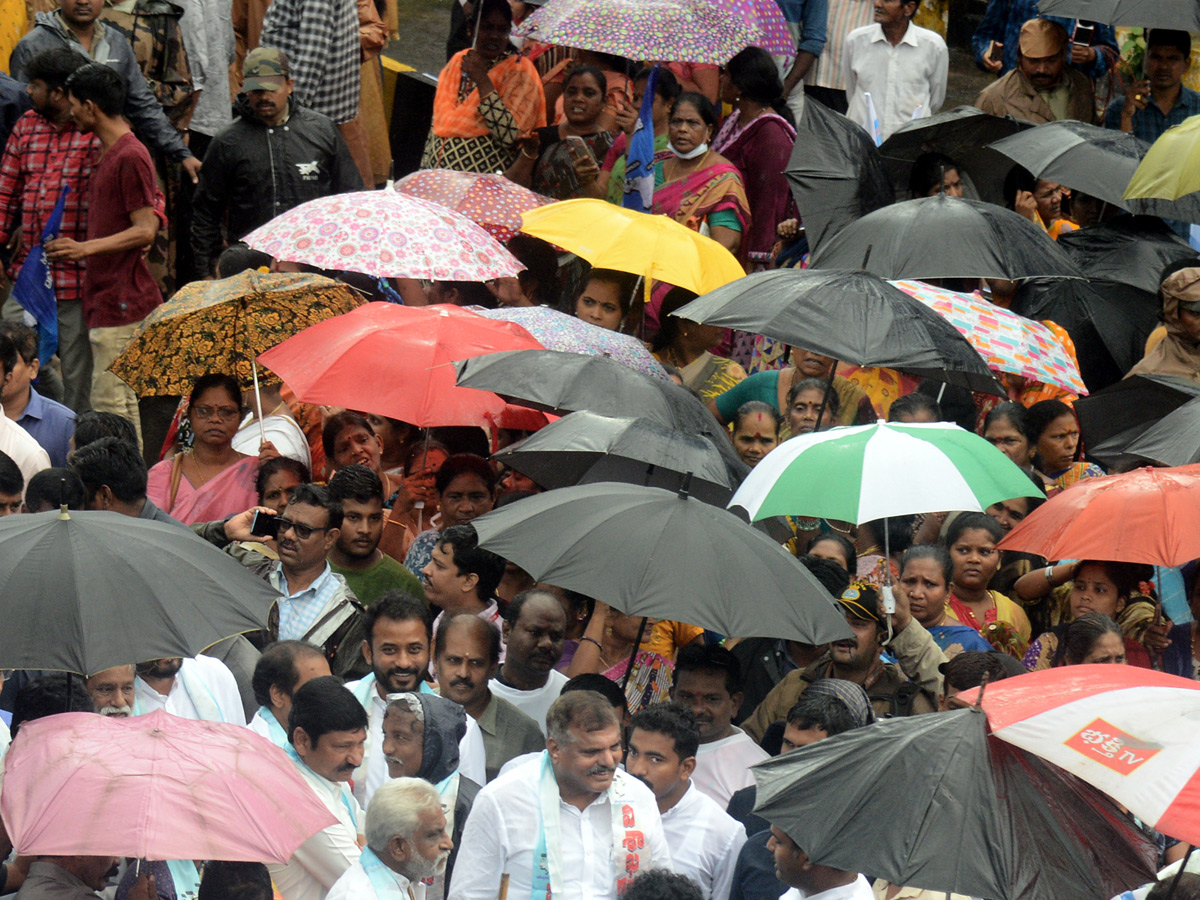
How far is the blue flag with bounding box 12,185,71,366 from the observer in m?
9.53

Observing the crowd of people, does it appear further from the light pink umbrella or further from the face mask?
the light pink umbrella

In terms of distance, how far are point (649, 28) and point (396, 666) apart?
496cm

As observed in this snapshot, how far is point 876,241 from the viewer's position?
335 inches

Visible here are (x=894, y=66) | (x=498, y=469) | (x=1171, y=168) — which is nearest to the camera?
(x=498, y=469)

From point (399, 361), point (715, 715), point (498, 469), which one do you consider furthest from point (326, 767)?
point (498, 469)

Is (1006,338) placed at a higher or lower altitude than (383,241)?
lower

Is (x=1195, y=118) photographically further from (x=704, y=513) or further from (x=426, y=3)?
(x=426, y=3)

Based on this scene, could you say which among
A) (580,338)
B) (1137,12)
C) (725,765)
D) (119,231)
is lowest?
(725,765)

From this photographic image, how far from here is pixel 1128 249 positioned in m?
9.52

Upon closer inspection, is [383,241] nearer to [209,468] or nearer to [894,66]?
[209,468]

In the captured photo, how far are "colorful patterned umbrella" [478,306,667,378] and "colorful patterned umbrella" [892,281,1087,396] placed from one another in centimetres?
123

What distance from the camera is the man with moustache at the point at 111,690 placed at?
5.74 meters

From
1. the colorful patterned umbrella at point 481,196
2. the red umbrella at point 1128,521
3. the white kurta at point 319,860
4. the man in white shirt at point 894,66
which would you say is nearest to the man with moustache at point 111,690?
the white kurta at point 319,860

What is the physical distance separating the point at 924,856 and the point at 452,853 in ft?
7.07
